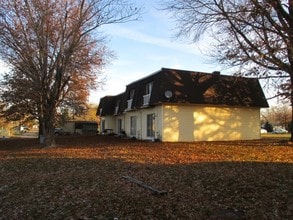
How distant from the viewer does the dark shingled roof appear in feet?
88.2

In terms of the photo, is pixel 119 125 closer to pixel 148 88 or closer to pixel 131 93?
pixel 131 93

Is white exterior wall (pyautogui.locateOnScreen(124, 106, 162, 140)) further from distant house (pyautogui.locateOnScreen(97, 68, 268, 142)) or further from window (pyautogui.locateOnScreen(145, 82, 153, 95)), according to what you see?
window (pyautogui.locateOnScreen(145, 82, 153, 95))

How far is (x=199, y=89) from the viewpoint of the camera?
28172mm

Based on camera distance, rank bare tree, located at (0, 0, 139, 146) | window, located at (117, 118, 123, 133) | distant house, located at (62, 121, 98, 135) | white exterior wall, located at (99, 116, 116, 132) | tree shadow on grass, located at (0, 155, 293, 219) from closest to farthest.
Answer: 1. tree shadow on grass, located at (0, 155, 293, 219)
2. bare tree, located at (0, 0, 139, 146)
3. window, located at (117, 118, 123, 133)
4. white exterior wall, located at (99, 116, 116, 132)
5. distant house, located at (62, 121, 98, 135)

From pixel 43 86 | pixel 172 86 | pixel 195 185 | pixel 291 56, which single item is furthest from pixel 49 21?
pixel 195 185

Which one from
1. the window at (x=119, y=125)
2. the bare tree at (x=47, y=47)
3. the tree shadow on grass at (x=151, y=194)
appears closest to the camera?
the tree shadow on grass at (x=151, y=194)

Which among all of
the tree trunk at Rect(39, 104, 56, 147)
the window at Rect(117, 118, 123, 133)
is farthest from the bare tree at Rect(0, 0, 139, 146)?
the window at Rect(117, 118, 123, 133)

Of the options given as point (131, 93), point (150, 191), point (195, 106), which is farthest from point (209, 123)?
point (150, 191)

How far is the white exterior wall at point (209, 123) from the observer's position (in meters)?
27.0

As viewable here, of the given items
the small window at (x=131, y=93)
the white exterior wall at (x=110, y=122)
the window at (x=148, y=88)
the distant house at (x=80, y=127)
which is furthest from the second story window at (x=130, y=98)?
the distant house at (x=80, y=127)

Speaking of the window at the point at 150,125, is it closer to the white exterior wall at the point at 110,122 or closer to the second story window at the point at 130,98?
the second story window at the point at 130,98

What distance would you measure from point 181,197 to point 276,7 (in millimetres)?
12580

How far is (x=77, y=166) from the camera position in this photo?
14312mm

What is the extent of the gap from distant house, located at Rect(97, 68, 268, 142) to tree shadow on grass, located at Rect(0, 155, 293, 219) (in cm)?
1341
